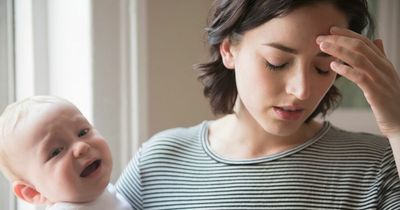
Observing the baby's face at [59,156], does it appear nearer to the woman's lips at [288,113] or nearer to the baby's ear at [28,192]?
the baby's ear at [28,192]

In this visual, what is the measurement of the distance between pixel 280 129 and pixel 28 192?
45 centimetres

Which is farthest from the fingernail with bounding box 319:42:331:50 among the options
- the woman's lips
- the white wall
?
the white wall

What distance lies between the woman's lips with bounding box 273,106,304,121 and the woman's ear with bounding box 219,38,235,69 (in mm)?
142

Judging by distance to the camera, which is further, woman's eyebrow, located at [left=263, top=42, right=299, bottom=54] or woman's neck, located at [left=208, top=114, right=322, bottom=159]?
woman's neck, located at [left=208, top=114, right=322, bottom=159]

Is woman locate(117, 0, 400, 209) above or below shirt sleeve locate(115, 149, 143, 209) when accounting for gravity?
above

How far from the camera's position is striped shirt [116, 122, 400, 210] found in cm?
92

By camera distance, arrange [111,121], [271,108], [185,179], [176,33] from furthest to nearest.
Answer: [176,33] < [111,121] < [185,179] < [271,108]

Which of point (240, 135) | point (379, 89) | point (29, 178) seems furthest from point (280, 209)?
point (29, 178)

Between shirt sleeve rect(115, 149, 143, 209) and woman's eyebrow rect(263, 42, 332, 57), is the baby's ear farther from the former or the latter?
woman's eyebrow rect(263, 42, 332, 57)

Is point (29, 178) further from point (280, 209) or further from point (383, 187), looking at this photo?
point (383, 187)

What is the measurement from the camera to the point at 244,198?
940mm

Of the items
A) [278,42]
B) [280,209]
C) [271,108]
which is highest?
[278,42]

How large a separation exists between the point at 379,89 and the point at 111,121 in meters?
0.60

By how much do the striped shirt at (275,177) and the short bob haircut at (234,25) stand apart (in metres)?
0.10
